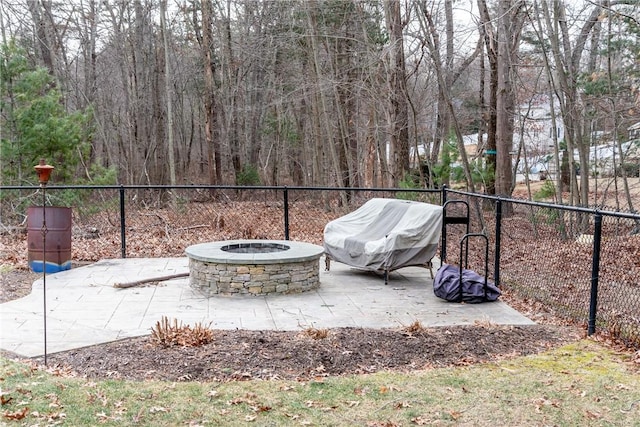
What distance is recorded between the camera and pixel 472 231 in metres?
10.0

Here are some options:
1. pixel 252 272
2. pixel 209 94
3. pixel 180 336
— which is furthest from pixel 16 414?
pixel 209 94

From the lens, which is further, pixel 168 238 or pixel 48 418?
pixel 168 238

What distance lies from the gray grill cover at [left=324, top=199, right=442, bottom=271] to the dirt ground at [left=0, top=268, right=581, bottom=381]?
1.77 metres

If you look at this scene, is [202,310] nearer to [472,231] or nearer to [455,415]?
[455,415]

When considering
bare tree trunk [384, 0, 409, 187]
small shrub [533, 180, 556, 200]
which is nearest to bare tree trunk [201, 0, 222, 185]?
bare tree trunk [384, 0, 409, 187]

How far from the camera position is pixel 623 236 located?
9.14 meters

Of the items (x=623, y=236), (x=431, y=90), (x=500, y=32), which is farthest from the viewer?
(x=431, y=90)

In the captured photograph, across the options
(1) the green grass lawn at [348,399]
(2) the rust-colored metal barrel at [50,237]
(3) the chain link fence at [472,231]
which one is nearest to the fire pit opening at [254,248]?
(3) the chain link fence at [472,231]

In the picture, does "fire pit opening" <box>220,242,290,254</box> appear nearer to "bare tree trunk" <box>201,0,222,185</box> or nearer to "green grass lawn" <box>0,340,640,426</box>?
"green grass lawn" <box>0,340,640,426</box>

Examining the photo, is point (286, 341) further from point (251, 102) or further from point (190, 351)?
point (251, 102)

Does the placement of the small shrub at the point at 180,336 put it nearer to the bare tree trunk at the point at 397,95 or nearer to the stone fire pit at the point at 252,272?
the stone fire pit at the point at 252,272

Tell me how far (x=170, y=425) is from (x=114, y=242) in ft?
23.3

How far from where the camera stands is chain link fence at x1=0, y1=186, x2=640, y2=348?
6070mm

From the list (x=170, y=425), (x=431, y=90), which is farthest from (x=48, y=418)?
(x=431, y=90)
